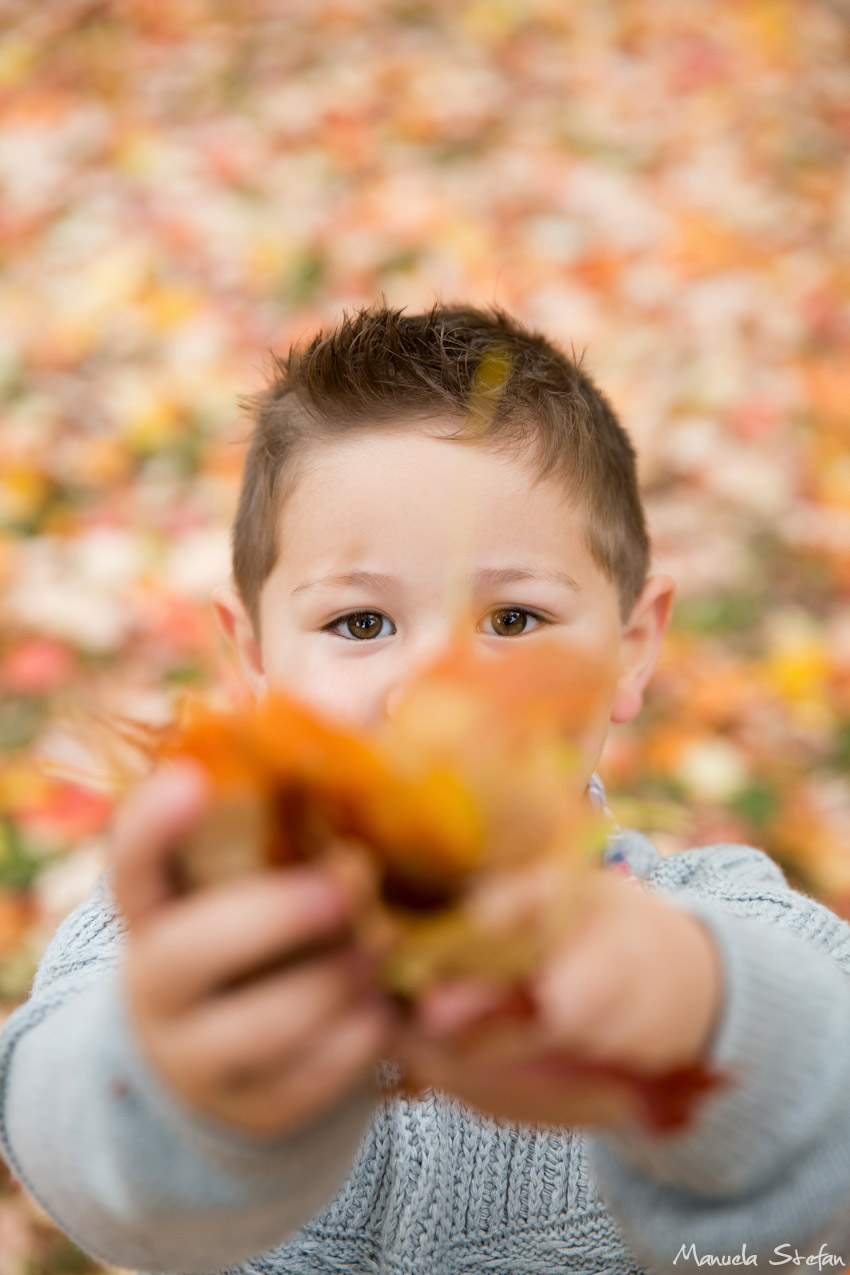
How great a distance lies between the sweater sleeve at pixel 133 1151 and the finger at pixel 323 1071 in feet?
0.14

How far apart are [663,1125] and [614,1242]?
0.40 metres

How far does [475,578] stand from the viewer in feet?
2.60

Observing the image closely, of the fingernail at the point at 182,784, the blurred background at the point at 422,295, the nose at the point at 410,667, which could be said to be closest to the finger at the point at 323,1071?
the fingernail at the point at 182,784

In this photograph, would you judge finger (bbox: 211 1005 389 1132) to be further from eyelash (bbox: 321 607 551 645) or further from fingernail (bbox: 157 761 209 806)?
eyelash (bbox: 321 607 551 645)

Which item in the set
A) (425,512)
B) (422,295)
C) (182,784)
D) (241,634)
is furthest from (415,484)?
(422,295)

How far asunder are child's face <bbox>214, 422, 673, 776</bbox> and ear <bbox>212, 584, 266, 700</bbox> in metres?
0.11

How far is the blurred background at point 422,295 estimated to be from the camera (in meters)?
1.62

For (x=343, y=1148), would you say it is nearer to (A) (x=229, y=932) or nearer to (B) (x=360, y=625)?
(A) (x=229, y=932)

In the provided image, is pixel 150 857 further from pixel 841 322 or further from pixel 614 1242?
pixel 841 322

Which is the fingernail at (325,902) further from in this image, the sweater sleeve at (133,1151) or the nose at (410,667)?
the nose at (410,667)

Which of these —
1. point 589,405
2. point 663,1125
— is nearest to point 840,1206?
point 663,1125

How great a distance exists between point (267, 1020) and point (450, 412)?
572 mm

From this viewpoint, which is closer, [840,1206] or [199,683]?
[840,1206]

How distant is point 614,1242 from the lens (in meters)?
0.81
